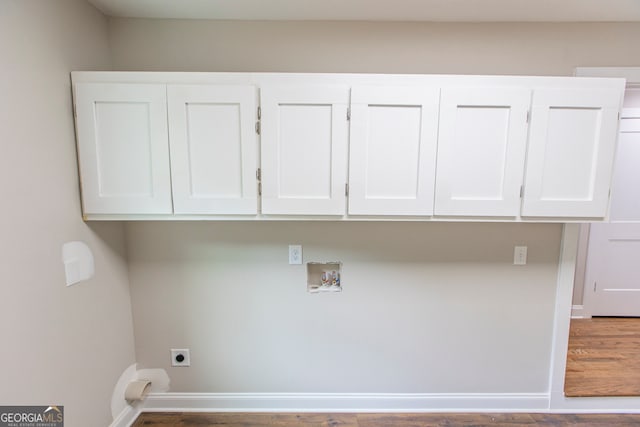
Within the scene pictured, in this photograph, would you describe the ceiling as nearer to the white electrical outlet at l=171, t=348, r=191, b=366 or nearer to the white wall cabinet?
the white wall cabinet

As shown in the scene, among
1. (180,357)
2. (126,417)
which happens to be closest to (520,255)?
(180,357)

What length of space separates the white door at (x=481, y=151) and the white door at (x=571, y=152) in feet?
0.22

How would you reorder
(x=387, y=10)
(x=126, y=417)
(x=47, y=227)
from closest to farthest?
(x=47, y=227) → (x=387, y=10) → (x=126, y=417)

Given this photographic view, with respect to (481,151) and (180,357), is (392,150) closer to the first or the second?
(481,151)

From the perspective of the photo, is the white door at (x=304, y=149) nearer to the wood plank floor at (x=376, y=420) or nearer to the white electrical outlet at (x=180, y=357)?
the white electrical outlet at (x=180, y=357)

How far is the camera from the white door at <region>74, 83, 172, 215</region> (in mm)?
1367

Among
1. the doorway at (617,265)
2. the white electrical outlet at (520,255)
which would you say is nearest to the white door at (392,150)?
the white electrical outlet at (520,255)

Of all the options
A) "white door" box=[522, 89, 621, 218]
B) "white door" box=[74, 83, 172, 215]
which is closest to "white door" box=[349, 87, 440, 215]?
"white door" box=[522, 89, 621, 218]

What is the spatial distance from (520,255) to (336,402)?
154 cm

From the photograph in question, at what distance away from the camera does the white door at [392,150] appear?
4.53ft

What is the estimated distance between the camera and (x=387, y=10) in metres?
1.54

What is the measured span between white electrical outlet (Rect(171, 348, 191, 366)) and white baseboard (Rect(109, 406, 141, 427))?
0.35 m

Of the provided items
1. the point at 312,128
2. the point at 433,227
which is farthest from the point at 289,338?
the point at 312,128

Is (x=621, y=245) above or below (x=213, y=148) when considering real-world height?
below
